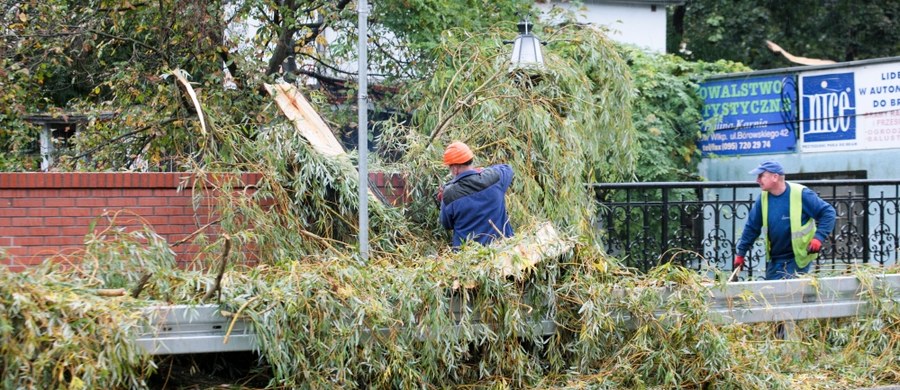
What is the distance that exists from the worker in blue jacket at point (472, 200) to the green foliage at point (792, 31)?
1937 centimetres

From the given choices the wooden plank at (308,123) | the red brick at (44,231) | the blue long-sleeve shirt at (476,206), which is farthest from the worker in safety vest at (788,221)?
the red brick at (44,231)

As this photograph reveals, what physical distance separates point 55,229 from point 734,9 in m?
22.4

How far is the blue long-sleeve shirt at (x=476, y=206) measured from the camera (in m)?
7.39

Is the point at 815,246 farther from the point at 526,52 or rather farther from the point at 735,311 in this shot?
the point at 526,52

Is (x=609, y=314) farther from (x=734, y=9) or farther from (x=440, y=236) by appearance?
(x=734, y=9)

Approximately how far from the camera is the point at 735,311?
6.84 meters

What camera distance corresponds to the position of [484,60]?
9.45 metres

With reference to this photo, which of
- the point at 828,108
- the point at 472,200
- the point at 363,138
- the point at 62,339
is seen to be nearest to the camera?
the point at 62,339

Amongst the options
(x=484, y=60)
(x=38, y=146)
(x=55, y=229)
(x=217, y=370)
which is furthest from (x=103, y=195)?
(x=38, y=146)

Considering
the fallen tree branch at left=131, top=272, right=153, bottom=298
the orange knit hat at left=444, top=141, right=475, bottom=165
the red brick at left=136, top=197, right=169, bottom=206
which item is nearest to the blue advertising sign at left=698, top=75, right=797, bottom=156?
the orange knit hat at left=444, top=141, right=475, bottom=165

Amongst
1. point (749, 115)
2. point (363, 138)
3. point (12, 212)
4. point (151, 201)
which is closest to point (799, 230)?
point (363, 138)

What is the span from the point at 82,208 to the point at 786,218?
5.60 meters

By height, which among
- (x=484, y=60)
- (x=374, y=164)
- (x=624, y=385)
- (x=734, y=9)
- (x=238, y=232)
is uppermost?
(x=734, y=9)

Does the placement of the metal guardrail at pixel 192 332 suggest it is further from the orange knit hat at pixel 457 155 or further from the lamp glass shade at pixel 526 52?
the lamp glass shade at pixel 526 52
